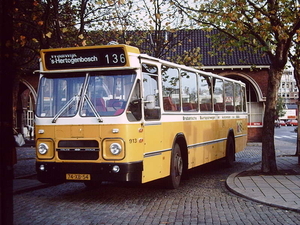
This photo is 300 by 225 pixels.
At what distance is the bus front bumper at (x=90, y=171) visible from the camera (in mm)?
9398

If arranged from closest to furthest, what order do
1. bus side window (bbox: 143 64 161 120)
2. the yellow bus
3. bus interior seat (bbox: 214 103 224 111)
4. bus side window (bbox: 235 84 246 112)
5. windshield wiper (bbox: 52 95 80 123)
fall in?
the yellow bus < windshield wiper (bbox: 52 95 80 123) < bus side window (bbox: 143 64 161 120) < bus interior seat (bbox: 214 103 224 111) < bus side window (bbox: 235 84 246 112)

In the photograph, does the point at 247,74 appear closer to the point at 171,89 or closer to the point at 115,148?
the point at 171,89

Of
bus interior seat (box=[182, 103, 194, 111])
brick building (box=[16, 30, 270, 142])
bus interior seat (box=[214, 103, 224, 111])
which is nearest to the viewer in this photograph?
bus interior seat (box=[182, 103, 194, 111])

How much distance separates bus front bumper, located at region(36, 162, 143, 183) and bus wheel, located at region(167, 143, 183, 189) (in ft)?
5.98

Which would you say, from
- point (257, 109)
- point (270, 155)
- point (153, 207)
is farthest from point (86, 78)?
point (257, 109)

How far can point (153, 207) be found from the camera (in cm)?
945

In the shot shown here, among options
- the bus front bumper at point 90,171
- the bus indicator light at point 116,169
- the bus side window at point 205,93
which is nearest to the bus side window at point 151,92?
the bus front bumper at point 90,171

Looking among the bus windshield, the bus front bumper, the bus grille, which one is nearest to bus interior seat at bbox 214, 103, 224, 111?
the bus windshield

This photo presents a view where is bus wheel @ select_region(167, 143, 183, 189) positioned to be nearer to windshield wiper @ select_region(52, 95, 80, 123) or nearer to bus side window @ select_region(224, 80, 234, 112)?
windshield wiper @ select_region(52, 95, 80, 123)

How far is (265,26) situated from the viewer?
13016 millimetres

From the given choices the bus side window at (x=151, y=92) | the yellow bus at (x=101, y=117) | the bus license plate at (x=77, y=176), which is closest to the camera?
the yellow bus at (x=101, y=117)

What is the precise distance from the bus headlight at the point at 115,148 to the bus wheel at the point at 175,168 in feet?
7.24

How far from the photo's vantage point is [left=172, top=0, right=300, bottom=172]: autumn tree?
1316 cm

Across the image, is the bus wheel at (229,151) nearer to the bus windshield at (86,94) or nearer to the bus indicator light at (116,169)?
the bus windshield at (86,94)
